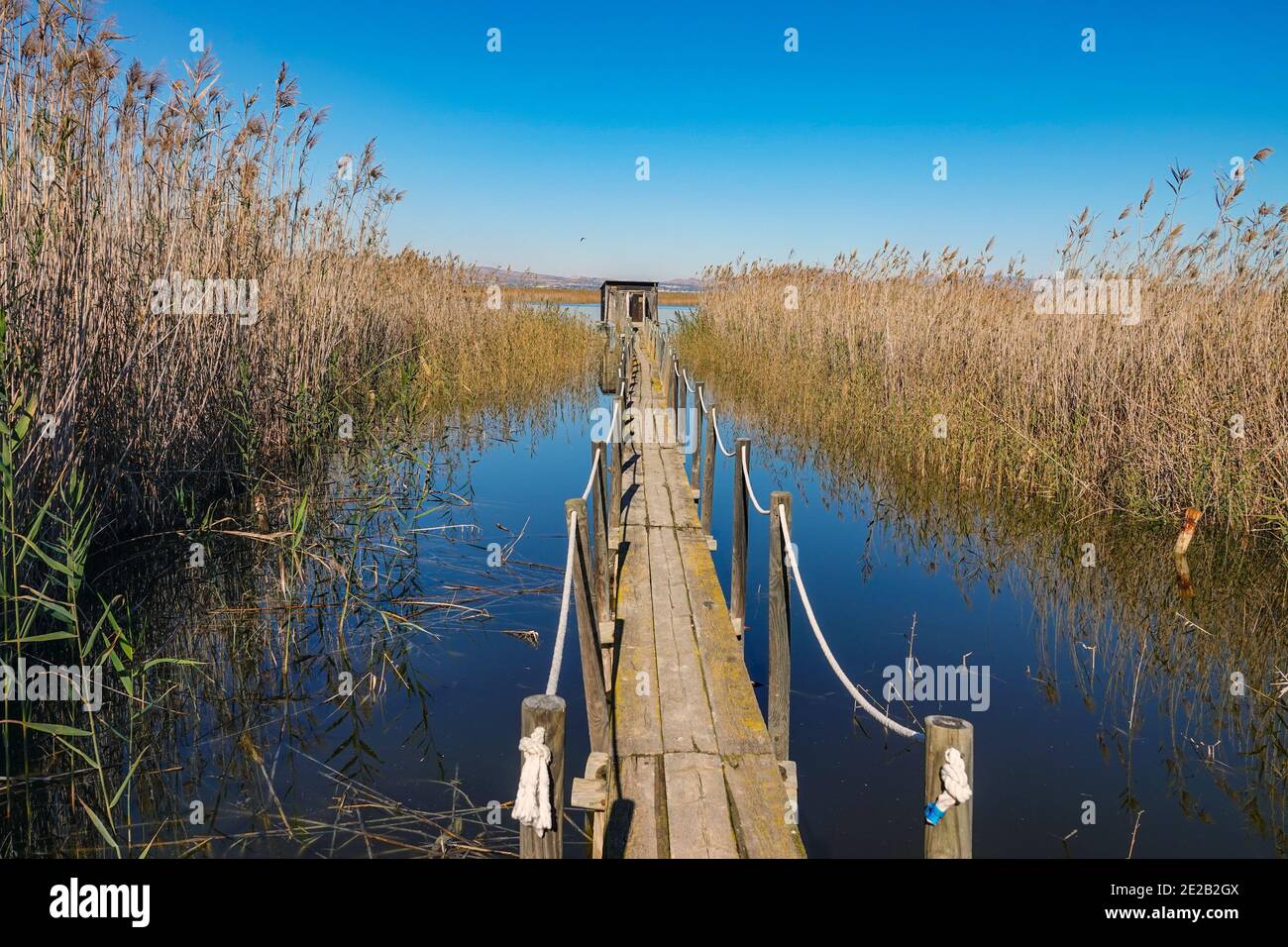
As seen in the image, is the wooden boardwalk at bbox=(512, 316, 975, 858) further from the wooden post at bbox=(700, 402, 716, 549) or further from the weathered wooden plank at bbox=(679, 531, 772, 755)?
the wooden post at bbox=(700, 402, 716, 549)

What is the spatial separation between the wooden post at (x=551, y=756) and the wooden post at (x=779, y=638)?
6.93 ft

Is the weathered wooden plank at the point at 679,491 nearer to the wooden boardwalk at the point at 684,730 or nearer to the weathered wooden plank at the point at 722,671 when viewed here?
the wooden boardwalk at the point at 684,730

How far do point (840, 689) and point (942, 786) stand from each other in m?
3.27

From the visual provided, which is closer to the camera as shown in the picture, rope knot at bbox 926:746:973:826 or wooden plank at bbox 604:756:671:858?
rope knot at bbox 926:746:973:826

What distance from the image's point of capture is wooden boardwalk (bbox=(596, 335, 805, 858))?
10.1ft

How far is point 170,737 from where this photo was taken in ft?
12.4

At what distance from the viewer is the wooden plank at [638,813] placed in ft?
9.85

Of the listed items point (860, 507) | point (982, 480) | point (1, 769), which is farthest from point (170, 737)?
point (982, 480)

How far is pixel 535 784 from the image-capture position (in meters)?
1.82

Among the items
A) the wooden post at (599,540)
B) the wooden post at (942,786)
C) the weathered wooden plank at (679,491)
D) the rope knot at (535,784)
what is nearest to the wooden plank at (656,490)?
the weathered wooden plank at (679,491)

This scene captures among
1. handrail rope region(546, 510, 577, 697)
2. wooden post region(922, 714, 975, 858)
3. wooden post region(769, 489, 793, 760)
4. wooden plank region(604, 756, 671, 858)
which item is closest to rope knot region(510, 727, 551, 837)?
handrail rope region(546, 510, 577, 697)

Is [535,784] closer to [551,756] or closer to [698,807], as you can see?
[551,756]

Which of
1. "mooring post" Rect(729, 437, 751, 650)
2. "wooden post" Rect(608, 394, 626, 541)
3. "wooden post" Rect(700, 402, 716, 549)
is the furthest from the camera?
"wooden post" Rect(700, 402, 716, 549)
